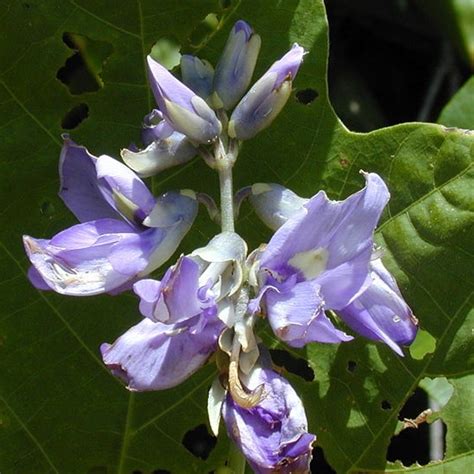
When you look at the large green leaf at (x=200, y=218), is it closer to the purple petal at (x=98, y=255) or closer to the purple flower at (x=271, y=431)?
the purple petal at (x=98, y=255)

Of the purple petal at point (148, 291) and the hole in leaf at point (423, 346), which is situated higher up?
the purple petal at point (148, 291)

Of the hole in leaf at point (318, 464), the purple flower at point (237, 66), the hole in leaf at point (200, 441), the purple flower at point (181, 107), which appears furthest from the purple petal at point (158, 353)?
the hole in leaf at point (318, 464)

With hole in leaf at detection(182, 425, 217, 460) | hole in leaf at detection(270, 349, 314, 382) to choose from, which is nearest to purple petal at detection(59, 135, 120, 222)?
hole in leaf at detection(270, 349, 314, 382)

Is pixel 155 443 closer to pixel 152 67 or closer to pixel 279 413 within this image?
pixel 279 413

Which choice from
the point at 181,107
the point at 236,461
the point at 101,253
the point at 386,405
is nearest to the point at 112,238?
the point at 101,253

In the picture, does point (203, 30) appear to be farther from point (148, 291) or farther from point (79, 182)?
point (148, 291)

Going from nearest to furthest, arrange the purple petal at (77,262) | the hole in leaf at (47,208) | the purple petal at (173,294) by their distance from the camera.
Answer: the purple petal at (173,294), the purple petal at (77,262), the hole in leaf at (47,208)
